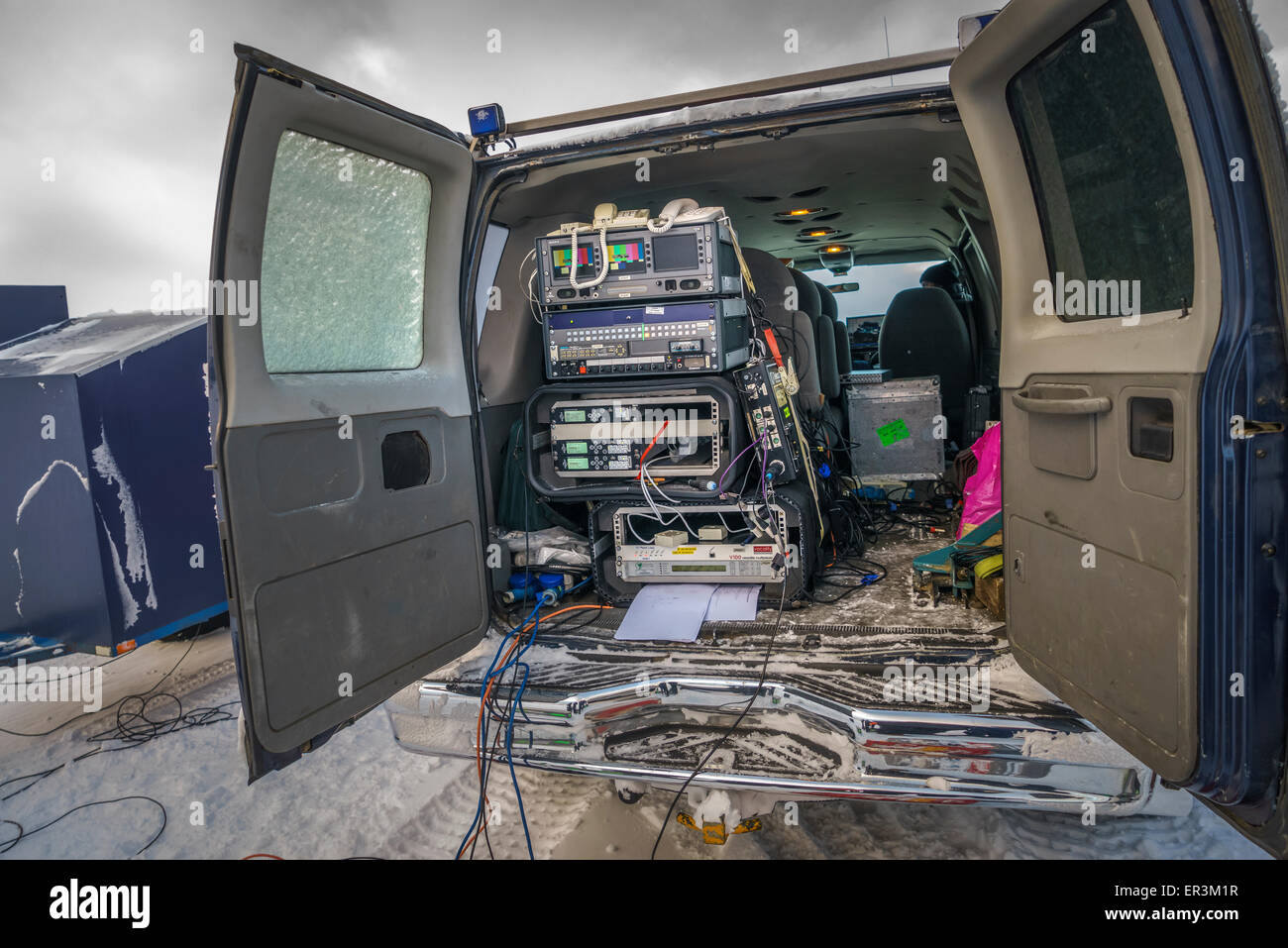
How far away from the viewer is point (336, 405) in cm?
215

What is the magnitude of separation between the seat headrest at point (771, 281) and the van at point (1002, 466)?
111cm

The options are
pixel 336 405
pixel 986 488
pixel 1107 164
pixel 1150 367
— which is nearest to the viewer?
pixel 1150 367

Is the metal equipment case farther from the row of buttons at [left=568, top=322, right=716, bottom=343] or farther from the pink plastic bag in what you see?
the row of buttons at [left=568, top=322, right=716, bottom=343]

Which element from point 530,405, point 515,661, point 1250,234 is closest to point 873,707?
point 515,661

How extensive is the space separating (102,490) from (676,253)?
3.23m

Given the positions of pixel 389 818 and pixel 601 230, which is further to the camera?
pixel 601 230

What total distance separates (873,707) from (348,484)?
1.61 metres

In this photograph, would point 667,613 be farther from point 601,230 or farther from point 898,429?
point 898,429

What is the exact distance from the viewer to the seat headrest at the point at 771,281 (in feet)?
13.8

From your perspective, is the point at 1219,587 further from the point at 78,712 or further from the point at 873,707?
the point at 78,712

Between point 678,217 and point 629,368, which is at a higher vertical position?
point 678,217

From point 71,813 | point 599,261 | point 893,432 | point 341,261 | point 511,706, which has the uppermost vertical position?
point 599,261

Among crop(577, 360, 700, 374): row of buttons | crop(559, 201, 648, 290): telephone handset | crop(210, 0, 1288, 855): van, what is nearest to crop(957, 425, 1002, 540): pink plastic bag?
crop(210, 0, 1288, 855): van

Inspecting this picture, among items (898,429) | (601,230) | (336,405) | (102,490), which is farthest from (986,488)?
(102,490)
